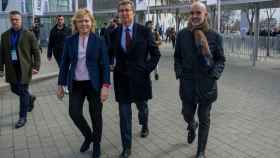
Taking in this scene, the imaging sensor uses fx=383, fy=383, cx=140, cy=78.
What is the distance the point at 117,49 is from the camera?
4.73m

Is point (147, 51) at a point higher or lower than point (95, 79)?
higher

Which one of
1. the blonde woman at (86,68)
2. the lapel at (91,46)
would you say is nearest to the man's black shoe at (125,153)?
the blonde woman at (86,68)

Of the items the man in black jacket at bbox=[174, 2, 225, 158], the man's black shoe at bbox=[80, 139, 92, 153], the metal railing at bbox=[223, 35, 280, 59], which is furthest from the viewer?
the metal railing at bbox=[223, 35, 280, 59]

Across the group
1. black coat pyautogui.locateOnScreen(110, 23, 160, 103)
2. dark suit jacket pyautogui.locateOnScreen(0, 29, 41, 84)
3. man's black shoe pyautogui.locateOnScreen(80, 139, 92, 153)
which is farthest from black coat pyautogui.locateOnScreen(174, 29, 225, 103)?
dark suit jacket pyautogui.locateOnScreen(0, 29, 41, 84)


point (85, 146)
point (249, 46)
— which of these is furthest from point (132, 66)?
point (249, 46)

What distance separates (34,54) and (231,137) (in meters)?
3.42

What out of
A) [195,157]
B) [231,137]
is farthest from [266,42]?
[195,157]

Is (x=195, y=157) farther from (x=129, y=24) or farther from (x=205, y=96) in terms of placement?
(x=129, y=24)

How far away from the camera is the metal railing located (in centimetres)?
1580

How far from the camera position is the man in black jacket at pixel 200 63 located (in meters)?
4.38

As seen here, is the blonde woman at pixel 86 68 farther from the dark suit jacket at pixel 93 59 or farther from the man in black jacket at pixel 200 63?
the man in black jacket at pixel 200 63

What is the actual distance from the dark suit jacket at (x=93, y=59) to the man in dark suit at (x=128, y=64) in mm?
226

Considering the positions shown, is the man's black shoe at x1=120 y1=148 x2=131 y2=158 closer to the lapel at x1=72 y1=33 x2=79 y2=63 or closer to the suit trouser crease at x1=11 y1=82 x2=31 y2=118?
the lapel at x1=72 y1=33 x2=79 y2=63

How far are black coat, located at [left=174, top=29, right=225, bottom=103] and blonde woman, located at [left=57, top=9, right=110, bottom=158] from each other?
0.95 metres
